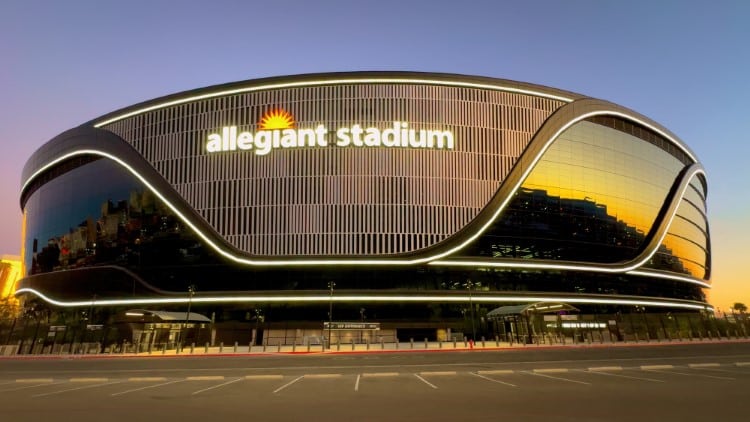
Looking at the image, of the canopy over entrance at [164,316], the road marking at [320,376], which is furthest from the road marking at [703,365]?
the canopy over entrance at [164,316]

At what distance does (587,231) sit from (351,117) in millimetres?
36735

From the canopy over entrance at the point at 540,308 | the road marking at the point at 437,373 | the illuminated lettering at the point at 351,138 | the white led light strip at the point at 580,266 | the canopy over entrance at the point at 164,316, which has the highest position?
the illuminated lettering at the point at 351,138

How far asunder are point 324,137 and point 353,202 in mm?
9012

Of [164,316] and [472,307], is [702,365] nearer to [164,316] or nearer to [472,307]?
[472,307]

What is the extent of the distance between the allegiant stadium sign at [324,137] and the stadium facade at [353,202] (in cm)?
19

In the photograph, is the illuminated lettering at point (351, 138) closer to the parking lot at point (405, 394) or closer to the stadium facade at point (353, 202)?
the stadium facade at point (353, 202)

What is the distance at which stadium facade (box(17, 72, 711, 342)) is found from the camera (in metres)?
73.2

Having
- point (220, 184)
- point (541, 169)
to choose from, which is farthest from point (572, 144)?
point (220, 184)

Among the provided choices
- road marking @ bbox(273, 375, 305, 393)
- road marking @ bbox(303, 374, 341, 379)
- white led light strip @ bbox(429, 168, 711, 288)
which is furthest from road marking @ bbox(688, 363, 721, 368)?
white led light strip @ bbox(429, 168, 711, 288)

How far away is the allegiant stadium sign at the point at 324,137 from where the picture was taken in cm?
7444

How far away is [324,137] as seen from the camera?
245ft

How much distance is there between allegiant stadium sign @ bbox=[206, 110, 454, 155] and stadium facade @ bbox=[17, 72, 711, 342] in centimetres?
19

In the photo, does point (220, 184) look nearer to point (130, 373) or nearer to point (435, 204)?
point (435, 204)

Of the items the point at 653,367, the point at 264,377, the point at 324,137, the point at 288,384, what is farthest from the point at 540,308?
the point at 288,384
